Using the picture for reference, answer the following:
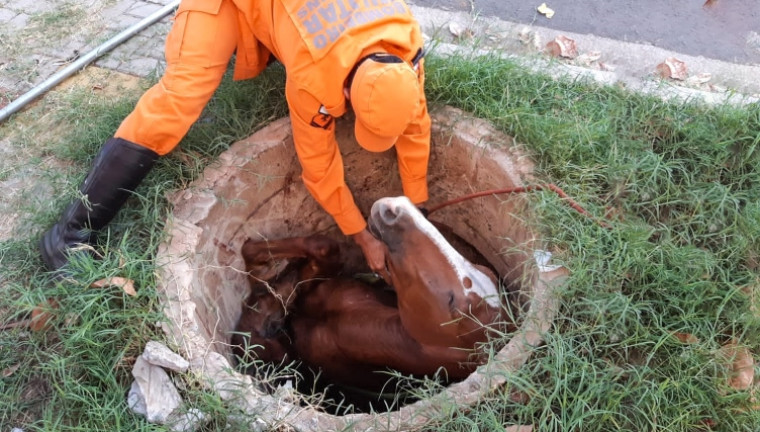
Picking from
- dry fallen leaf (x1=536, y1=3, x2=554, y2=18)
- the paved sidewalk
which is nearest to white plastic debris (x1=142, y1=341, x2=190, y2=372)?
the paved sidewalk

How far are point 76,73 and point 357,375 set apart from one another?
2.65 m

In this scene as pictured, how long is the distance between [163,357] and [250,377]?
31 cm

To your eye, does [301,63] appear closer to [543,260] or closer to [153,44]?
[543,260]

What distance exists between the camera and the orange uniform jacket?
2.37 m

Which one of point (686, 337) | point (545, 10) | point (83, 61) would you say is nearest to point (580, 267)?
point (686, 337)

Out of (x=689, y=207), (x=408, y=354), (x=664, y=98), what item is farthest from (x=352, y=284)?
(x=664, y=98)

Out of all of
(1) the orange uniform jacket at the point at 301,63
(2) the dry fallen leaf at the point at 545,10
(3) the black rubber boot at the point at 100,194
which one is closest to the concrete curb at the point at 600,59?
(2) the dry fallen leaf at the point at 545,10

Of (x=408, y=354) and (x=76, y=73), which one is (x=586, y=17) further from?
(x=76, y=73)

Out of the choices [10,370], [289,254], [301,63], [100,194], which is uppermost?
[301,63]

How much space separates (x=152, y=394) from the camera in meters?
2.18

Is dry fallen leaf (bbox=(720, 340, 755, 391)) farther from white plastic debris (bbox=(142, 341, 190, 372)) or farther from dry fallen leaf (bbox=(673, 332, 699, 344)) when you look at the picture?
white plastic debris (bbox=(142, 341, 190, 372))

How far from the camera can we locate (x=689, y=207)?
2.77 meters

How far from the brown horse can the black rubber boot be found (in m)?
0.71

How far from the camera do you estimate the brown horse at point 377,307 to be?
7.56 feet
